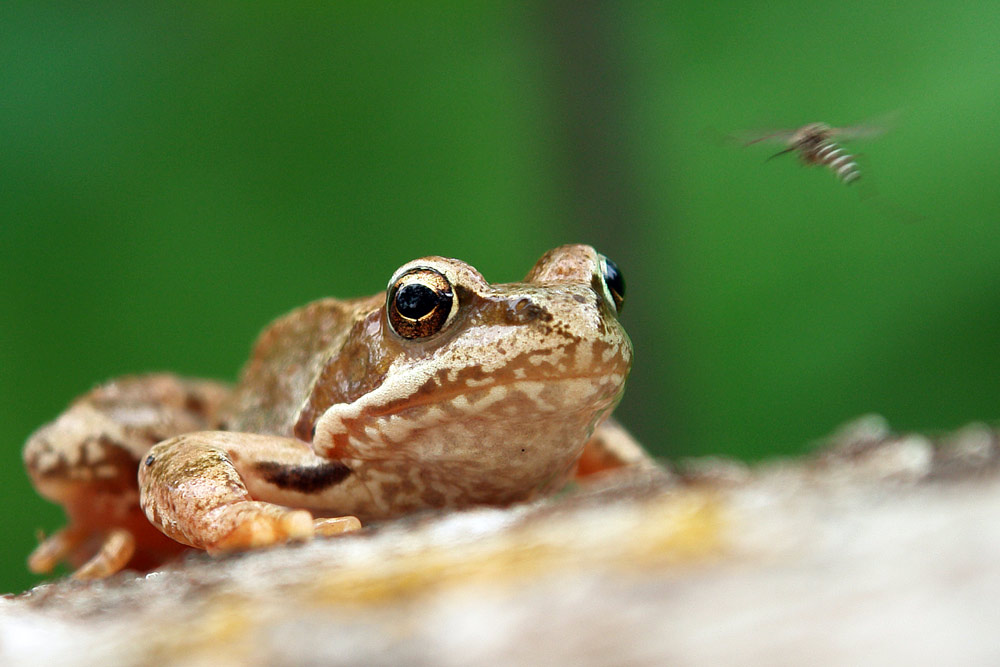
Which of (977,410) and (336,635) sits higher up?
(336,635)

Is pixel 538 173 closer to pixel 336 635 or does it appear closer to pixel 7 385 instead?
pixel 7 385

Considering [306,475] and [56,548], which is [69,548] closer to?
[56,548]

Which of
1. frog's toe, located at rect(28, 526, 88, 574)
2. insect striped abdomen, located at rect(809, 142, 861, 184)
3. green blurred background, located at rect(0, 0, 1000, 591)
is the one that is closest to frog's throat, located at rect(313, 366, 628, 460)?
insect striped abdomen, located at rect(809, 142, 861, 184)

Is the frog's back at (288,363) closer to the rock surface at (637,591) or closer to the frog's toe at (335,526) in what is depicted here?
the frog's toe at (335,526)

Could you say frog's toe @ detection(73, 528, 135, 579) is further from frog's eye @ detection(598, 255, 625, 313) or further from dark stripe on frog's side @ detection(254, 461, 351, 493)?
frog's eye @ detection(598, 255, 625, 313)

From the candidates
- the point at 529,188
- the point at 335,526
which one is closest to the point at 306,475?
the point at 335,526

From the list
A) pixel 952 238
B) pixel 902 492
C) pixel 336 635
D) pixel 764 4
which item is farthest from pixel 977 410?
pixel 336 635
